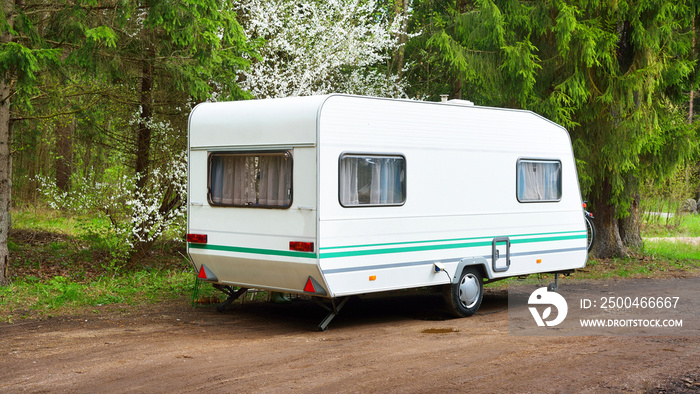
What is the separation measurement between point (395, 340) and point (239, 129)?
3007 millimetres

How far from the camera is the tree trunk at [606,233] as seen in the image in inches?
616

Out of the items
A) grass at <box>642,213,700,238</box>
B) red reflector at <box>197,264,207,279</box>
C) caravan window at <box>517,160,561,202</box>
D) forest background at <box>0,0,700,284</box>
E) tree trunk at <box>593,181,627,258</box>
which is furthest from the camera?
grass at <box>642,213,700,238</box>

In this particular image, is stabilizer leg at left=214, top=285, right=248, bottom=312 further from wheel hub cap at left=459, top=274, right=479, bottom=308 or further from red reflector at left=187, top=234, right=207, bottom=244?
wheel hub cap at left=459, top=274, right=479, bottom=308

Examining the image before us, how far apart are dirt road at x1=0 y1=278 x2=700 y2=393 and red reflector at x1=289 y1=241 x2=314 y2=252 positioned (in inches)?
38.3

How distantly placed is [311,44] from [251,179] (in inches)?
245

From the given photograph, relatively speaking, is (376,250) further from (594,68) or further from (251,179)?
(594,68)

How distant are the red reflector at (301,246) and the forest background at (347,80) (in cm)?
457

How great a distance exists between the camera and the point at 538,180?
1055 cm

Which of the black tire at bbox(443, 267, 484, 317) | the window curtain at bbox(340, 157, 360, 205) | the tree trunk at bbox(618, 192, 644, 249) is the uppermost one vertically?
the window curtain at bbox(340, 157, 360, 205)

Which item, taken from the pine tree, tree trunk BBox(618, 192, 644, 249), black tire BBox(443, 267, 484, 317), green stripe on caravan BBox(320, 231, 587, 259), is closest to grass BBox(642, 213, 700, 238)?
tree trunk BBox(618, 192, 644, 249)

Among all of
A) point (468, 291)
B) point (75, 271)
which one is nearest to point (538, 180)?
point (468, 291)

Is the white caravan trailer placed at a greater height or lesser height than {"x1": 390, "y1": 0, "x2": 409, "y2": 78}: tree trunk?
lesser

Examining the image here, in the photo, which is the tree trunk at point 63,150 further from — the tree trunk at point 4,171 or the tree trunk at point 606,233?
the tree trunk at point 606,233

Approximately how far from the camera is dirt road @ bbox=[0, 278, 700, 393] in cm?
615
